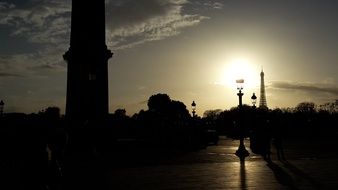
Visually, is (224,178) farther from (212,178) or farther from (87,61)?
(87,61)

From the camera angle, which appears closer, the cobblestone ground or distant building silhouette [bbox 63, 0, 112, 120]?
the cobblestone ground

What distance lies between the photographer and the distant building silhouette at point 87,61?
31391 mm

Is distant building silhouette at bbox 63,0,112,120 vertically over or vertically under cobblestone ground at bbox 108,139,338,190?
over

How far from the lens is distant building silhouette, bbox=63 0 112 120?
103 ft

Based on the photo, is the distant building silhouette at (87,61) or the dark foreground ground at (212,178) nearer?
the dark foreground ground at (212,178)

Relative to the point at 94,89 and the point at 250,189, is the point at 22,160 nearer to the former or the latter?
the point at 250,189

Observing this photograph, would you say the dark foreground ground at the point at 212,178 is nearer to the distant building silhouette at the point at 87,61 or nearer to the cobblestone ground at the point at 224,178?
the cobblestone ground at the point at 224,178

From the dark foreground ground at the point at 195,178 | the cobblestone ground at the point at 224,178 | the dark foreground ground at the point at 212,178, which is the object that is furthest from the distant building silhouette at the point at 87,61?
the cobblestone ground at the point at 224,178

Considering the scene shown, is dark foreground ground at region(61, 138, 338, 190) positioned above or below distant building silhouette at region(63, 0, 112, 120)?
below

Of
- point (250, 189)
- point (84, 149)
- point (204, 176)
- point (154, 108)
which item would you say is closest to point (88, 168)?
point (84, 149)

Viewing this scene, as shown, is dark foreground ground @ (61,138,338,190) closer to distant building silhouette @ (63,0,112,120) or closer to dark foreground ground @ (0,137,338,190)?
dark foreground ground @ (0,137,338,190)

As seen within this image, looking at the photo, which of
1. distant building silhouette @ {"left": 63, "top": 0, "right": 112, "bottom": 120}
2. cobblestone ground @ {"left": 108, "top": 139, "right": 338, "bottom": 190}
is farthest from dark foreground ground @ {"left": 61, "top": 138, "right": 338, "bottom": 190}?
distant building silhouette @ {"left": 63, "top": 0, "right": 112, "bottom": 120}

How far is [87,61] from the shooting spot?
1253 inches

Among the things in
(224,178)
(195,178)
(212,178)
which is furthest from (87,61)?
(224,178)
